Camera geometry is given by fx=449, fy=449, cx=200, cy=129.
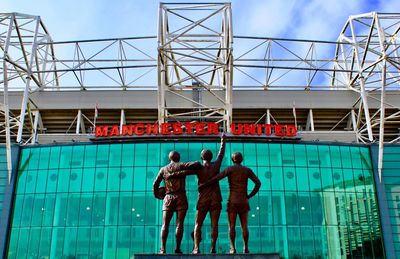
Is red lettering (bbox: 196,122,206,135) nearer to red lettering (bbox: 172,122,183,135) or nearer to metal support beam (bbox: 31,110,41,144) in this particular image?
red lettering (bbox: 172,122,183,135)

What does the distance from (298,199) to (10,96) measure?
94.0 feet

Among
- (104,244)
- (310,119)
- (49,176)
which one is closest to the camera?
(104,244)

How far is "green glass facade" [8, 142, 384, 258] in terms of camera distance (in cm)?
3000

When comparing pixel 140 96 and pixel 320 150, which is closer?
pixel 320 150

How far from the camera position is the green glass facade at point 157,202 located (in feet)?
98.4

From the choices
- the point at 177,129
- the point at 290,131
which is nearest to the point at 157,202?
the point at 177,129

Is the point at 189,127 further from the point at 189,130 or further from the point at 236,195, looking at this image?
the point at 236,195

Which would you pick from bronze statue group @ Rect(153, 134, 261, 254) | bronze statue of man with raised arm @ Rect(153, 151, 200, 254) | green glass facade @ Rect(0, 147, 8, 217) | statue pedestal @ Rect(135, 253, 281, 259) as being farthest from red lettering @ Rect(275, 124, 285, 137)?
statue pedestal @ Rect(135, 253, 281, 259)

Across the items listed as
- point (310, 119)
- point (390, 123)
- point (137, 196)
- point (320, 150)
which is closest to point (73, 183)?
point (137, 196)

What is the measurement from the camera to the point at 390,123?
42469 mm

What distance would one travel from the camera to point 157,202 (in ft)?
101

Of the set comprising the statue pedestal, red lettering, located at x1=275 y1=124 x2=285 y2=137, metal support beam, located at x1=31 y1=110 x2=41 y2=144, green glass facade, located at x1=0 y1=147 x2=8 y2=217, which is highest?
metal support beam, located at x1=31 y1=110 x2=41 y2=144

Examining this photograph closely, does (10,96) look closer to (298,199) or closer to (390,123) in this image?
(298,199)

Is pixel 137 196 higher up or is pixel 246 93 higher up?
pixel 246 93
